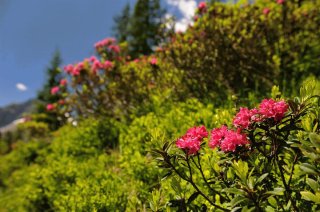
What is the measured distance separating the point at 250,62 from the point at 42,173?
414cm

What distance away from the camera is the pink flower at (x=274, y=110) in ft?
5.94

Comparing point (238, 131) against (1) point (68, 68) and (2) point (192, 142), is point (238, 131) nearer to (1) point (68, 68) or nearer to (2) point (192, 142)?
(2) point (192, 142)

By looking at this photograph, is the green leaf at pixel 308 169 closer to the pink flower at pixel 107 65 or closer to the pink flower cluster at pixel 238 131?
the pink flower cluster at pixel 238 131

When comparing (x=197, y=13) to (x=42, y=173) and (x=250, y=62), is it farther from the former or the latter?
(x=42, y=173)

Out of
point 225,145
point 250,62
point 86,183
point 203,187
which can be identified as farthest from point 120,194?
point 250,62

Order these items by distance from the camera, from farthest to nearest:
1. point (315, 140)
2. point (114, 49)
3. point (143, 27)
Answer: point (143, 27), point (114, 49), point (315, 140)

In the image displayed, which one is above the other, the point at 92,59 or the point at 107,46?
the point at 107,46

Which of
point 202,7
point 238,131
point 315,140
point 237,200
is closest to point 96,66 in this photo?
point 202,7

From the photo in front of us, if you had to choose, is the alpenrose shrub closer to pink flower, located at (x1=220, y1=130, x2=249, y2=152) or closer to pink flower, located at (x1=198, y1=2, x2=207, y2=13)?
pink flower, located at (x1=220, y1=130, x2=249, y2=152)

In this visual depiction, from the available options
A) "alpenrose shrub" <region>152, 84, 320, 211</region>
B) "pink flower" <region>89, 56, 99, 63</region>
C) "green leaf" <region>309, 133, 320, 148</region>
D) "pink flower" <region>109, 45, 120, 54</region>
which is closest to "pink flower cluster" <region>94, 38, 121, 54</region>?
"pink flower" <region>109, 45, 120, 54</region>

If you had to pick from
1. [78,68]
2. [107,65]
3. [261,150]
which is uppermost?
[78,68]

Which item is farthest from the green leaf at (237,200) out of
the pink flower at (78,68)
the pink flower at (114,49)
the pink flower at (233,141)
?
the pink flower at (114,49)

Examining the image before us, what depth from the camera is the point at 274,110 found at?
71.6 inches

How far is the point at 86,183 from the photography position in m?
4.40
